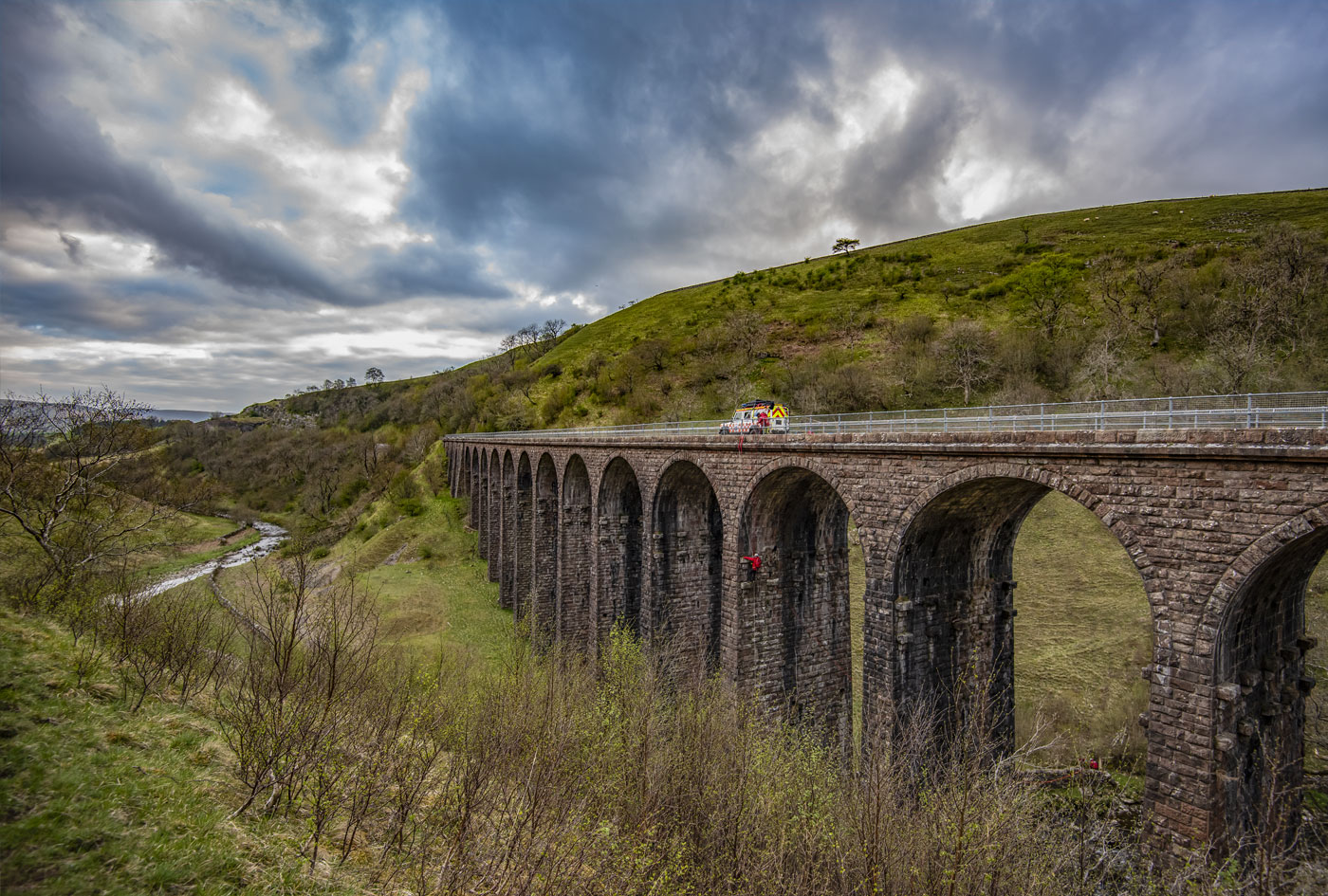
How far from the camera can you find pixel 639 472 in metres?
23.5

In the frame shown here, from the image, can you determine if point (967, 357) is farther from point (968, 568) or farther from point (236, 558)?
point (236, 558)

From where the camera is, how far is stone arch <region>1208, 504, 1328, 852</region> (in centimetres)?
907

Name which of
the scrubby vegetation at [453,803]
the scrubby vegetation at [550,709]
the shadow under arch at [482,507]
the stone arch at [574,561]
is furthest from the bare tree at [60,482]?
the shadow under arch at [482,507]

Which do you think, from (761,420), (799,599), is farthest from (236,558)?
(799,599)

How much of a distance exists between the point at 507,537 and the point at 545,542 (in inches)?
336

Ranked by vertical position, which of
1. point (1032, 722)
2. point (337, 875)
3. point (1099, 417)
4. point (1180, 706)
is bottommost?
point (1032, 722)

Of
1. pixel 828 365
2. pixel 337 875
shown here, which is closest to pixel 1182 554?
pixel 337 875

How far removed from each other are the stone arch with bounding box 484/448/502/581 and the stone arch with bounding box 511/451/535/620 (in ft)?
13.7

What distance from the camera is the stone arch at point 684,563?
2298 centimetres

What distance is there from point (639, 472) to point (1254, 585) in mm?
17606

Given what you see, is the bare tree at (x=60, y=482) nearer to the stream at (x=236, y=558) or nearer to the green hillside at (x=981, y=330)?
the stream at (x=236, y=558)

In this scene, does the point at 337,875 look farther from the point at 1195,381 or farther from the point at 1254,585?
the point at 1195,381

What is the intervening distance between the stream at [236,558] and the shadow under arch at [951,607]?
1619 inches

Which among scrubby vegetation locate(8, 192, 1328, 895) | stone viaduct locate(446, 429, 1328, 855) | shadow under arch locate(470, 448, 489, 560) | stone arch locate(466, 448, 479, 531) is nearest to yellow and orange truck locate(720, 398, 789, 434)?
stone viaduct locate(446, 429, 1328, 855)
